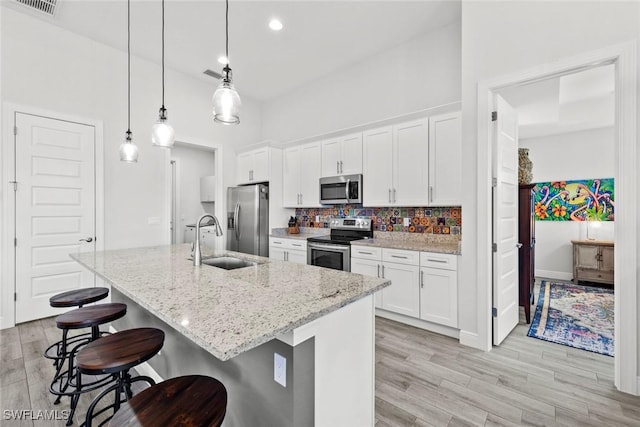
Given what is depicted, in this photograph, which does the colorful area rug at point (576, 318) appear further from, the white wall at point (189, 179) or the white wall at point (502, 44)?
the white wall at point (189, 179)

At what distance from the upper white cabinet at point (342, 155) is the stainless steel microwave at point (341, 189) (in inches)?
3.6

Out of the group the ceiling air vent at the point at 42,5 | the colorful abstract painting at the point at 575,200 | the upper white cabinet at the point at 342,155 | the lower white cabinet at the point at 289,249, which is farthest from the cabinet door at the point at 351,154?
the colorful abstract painting at the point at 575,200

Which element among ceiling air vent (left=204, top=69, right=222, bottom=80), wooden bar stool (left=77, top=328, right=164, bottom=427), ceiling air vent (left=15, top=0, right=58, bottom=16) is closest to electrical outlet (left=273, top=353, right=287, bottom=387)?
wooden bar stool (left=77, top=328, right=164, bottom=427)

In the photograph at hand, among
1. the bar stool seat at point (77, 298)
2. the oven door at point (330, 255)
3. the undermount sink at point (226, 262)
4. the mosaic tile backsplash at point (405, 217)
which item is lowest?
the bar stool seat at point (77, 298)

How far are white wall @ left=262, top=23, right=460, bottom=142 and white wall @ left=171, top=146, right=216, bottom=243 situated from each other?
2334mm

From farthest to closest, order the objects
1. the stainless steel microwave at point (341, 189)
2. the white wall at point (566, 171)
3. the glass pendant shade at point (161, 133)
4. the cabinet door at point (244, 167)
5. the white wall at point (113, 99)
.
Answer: the white wall at point (566, 171)
the cabinet door at point (244, 167)
the stainless steel microwave at point (341, 189)
the white wall at point (113, 99)
the glass pendant shade at point (161, 133)

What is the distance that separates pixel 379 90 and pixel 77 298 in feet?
13.0

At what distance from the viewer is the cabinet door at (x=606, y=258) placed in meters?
4.59

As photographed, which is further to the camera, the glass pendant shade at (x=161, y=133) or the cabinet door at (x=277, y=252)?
the cabinet door at (x=277, y=252)

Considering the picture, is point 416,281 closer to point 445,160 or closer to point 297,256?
point 445,160

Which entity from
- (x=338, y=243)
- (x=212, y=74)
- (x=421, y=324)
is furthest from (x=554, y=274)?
(x=212, y=74)

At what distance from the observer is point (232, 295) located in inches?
51.9

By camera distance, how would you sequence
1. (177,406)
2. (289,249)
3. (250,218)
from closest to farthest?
(177,406) < (289,249) < (250,218)

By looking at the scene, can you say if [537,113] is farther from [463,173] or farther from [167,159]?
[167,159]
